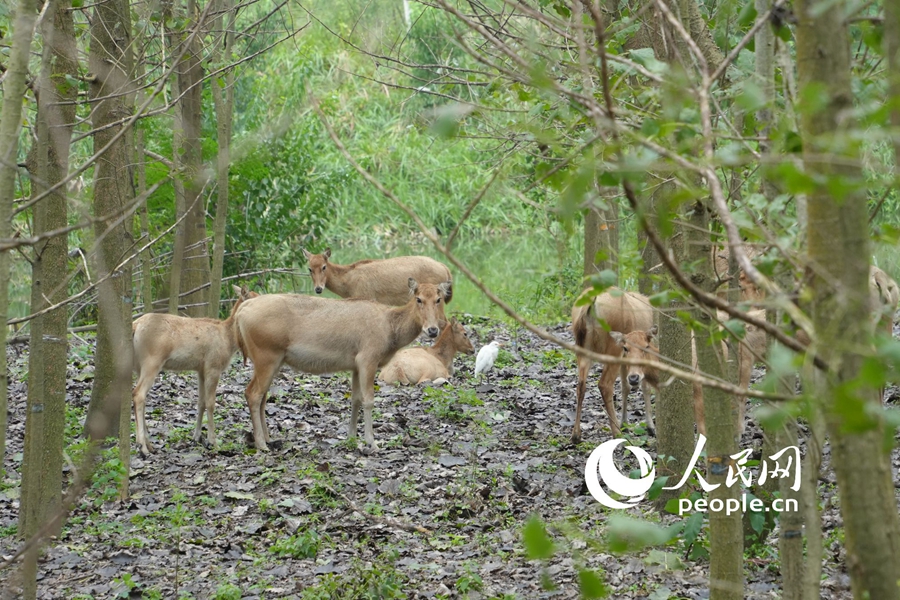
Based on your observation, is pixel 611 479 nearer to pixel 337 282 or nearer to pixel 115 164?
pixel 115 164

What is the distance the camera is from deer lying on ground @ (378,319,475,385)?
42.8ft

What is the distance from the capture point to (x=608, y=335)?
31.1 ft

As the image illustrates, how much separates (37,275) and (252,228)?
1161cm

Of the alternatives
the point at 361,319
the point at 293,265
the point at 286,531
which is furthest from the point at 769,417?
the point at 293,265

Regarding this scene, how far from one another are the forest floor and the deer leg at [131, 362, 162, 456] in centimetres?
13

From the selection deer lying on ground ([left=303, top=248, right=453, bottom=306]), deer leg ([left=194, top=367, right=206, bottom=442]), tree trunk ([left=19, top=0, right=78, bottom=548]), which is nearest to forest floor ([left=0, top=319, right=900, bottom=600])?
deer leg ([left=194, top=367, right=206, bottom=442])

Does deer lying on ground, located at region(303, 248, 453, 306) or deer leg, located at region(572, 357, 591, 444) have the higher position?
deer lying on ground, located at region(303, 248, 453, 306)

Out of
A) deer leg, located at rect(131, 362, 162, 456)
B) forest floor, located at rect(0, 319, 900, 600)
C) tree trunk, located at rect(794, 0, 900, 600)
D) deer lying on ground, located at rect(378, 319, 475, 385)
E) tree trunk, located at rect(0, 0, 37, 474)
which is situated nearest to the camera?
tree trunk, located at rect(794, 0, 900, 600)

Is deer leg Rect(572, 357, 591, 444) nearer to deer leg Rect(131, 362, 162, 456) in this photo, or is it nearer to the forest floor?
the forest floor

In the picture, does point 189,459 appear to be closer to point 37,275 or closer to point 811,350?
point 37,275

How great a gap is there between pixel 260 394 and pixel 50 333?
148 inches

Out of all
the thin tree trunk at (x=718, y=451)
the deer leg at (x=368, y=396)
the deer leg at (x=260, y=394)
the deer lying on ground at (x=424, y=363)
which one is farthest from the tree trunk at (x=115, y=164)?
the deer lying on ground at (x=424, y=363)

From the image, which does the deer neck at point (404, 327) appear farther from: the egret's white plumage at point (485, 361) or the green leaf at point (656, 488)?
the green leaf at point (656, 488)

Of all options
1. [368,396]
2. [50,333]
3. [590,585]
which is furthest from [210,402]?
[590,585]
